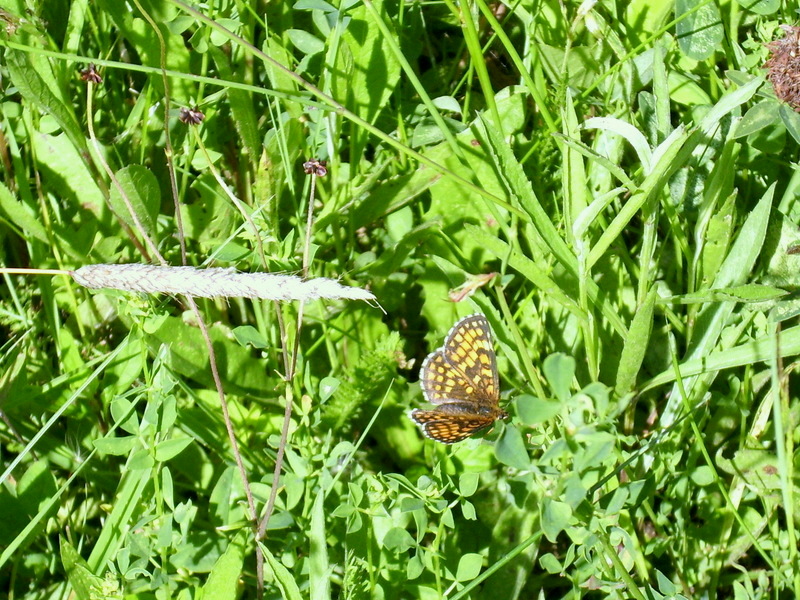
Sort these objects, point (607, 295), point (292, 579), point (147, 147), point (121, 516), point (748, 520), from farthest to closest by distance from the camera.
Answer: point (147, 147) → point (607, 295) → point (748, 520) → point (121, 516) → point (292, 579)

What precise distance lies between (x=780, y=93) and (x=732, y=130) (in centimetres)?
15

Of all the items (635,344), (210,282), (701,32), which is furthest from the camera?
(701,32)

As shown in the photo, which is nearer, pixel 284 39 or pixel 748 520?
pixel 748 520

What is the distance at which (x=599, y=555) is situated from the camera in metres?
1.93

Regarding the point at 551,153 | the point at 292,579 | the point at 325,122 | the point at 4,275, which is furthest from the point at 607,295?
the point at 4,275

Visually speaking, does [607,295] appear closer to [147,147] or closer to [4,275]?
[147,147]

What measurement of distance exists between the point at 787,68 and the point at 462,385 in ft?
4.04

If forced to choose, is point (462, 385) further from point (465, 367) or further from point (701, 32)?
point (701, 32)

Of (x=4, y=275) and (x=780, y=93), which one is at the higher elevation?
(x=780, y=93)

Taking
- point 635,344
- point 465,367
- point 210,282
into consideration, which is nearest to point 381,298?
point 465,367

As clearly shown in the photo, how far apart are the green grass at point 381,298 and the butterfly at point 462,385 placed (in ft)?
0.23

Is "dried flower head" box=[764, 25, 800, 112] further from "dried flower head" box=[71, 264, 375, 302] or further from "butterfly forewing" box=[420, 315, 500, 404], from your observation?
"dried flower head" box=[71, 264, 375, 302]

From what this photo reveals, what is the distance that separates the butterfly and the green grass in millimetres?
71

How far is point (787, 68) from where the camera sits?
2221 mm
